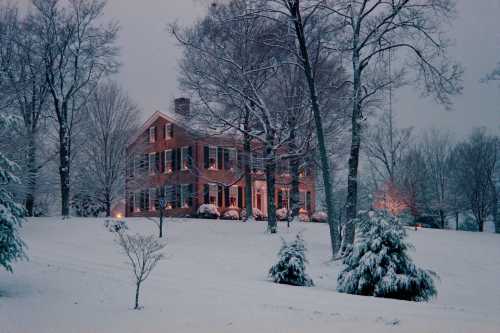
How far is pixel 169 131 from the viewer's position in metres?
41.6

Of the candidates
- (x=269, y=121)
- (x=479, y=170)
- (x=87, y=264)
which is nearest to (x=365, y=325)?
(x=87, y=264)

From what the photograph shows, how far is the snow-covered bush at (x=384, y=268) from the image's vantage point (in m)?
12.3

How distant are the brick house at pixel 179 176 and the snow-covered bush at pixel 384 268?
23.4 meters

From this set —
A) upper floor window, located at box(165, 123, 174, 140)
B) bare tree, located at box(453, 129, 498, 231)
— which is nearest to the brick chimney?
upper floor window, located at box(165, 123, 174, 140)

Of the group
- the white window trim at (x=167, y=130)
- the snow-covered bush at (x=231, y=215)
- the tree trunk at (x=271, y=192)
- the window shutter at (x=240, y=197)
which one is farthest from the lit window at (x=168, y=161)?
the tree trunk at (x=271, y=192)

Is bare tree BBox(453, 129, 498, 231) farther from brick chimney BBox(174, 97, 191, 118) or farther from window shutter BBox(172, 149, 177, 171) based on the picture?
brick chimney BBox(174, 97, 191, 118)

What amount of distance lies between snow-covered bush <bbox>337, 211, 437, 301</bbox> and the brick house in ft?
76.8

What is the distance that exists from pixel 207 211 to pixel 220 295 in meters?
25.8

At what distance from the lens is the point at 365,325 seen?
328 inches

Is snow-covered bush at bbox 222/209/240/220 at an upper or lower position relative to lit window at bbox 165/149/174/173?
lower

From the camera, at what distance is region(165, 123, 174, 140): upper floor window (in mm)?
41281

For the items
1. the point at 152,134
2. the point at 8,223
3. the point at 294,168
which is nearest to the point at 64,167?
the point at 294,168

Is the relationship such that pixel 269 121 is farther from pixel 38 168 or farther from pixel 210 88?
pixel 38 168

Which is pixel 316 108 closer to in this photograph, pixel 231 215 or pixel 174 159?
pixel 231 215
